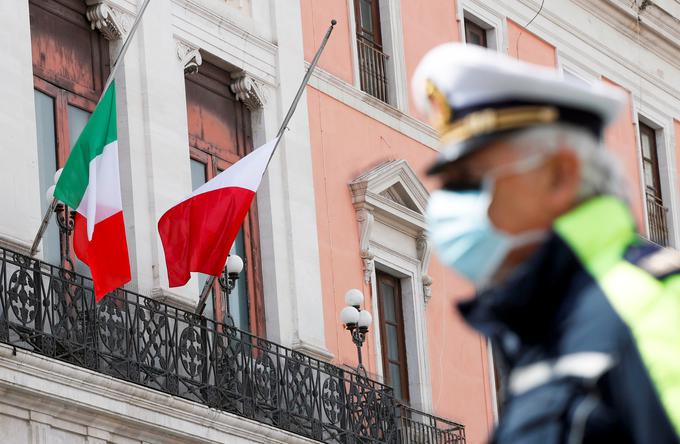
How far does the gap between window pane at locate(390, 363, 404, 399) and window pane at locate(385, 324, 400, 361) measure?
0.09m

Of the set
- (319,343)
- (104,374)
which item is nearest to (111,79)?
(104,374)

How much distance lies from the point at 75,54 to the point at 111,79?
224cm

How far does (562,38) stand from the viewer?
2667 centimetres

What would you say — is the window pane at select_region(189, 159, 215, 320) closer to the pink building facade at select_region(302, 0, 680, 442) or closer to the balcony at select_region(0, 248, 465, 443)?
the balcony at select_region(0, 248, 465, 443)

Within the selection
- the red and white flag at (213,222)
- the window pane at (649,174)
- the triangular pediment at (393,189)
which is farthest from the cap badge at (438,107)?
the window pane at (649,174)

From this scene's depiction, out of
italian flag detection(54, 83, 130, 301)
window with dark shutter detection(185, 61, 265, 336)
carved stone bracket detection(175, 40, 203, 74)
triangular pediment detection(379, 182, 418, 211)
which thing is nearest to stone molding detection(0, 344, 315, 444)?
italian flag detection(54, 83, 130, 301)

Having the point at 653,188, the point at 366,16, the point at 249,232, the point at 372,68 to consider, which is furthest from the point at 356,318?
the point at 653,188

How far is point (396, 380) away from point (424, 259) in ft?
4.65

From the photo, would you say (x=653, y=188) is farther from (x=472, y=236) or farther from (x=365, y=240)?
(x=472, y=236)

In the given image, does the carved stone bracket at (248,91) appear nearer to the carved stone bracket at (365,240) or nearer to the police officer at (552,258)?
the carved stone bracket at (365,240)

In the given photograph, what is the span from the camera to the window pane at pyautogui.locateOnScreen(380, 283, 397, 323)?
72.6 feet

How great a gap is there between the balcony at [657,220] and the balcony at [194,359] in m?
6.94

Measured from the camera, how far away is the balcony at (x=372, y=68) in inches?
889

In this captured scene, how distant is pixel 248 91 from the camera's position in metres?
20.4
